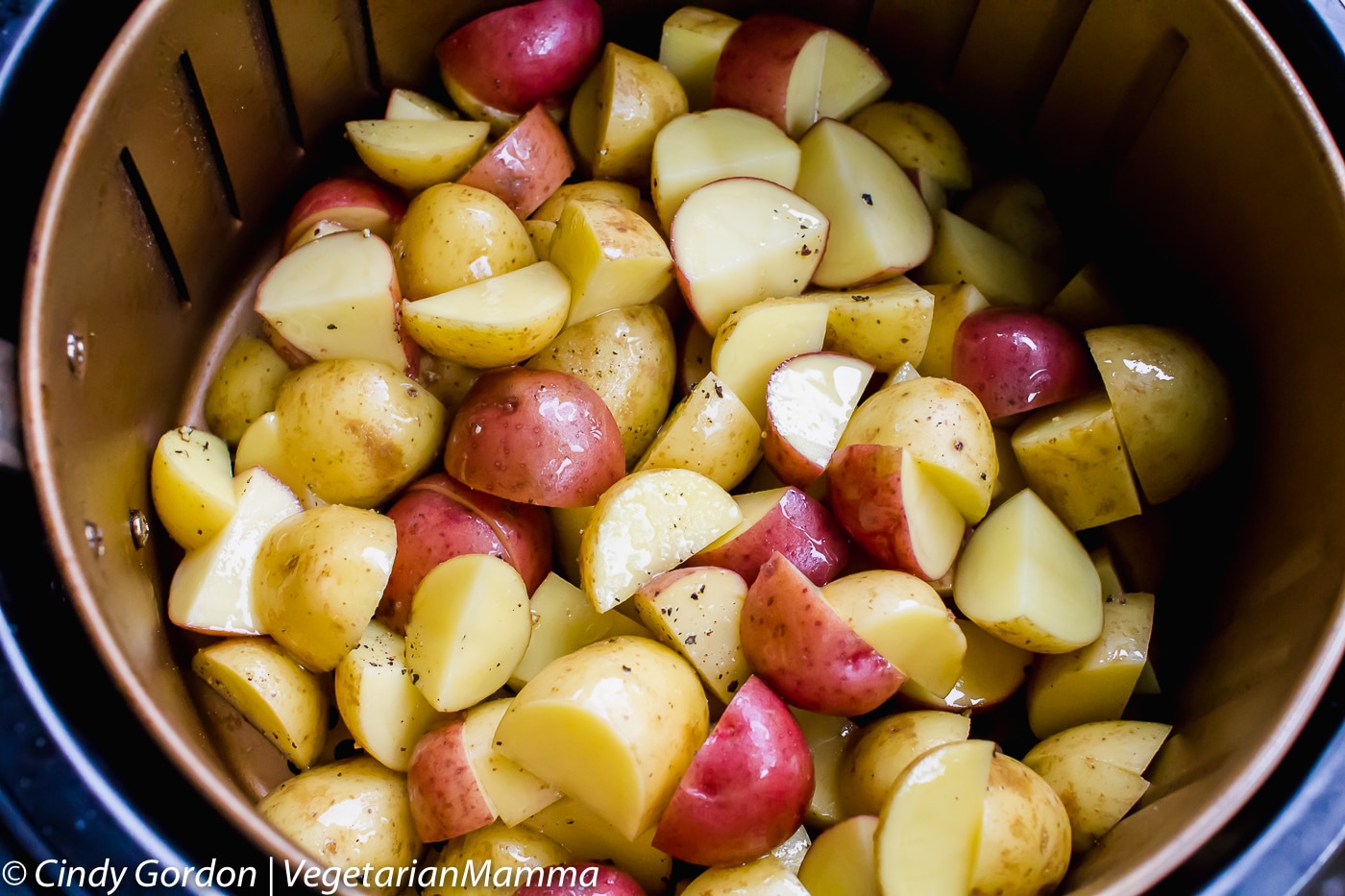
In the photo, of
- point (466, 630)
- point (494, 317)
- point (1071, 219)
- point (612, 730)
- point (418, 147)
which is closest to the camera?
point (612, 730)

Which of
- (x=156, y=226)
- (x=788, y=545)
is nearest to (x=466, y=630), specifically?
(x=788, y=545)

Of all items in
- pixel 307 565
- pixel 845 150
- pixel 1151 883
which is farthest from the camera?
pixel 845 150

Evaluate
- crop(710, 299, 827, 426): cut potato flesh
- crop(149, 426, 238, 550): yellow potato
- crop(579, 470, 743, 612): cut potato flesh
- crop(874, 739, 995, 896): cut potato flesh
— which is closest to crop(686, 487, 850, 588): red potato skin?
crop(579, 470, 743, 612): cut potato flesh

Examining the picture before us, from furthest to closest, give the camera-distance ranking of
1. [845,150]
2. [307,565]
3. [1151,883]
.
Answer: [845,150], [307,565], [1151,883]

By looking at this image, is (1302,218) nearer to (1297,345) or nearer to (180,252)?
(1297,345)

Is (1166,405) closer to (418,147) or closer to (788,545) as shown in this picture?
(788,545)

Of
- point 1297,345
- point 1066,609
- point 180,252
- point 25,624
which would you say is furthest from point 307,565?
point 1297,345

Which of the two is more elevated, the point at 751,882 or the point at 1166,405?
the point at 1166,405

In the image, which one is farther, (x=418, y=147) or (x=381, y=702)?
(x=418, y=147)
